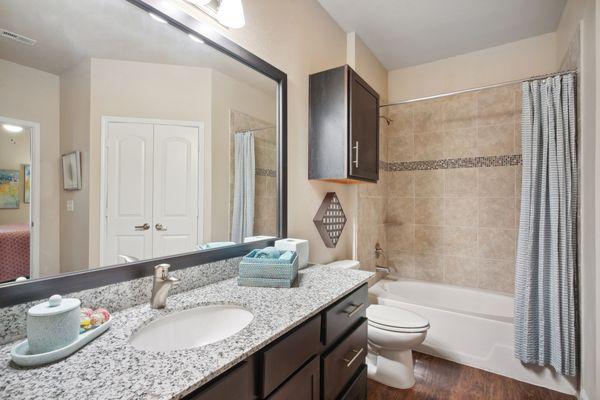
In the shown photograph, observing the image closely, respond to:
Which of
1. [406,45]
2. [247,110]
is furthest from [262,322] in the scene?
[406,45]

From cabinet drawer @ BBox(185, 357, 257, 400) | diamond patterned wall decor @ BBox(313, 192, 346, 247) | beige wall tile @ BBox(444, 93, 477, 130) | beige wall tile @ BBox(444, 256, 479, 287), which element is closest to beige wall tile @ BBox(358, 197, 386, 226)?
diamond patterned wall decor @ BBox(313, 192, 346, 247)

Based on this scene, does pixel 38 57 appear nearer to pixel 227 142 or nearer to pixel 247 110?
pixel 227 142

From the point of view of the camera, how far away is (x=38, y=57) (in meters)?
0.81

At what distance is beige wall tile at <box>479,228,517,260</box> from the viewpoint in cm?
255

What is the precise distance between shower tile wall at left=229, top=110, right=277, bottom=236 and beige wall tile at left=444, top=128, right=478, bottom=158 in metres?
2.03

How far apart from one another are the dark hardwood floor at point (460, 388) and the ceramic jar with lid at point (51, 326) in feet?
5.73

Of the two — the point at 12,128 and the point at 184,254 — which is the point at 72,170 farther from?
the point at 184,254

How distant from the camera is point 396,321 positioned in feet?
6.12

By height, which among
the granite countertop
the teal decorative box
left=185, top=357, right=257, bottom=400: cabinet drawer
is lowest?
left=185, top=357, right=257, bottom=400: cabinet drawer

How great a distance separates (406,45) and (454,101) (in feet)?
2.42

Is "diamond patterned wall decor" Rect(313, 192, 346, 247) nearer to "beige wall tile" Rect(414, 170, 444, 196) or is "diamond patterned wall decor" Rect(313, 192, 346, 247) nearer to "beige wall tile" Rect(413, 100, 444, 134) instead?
"beige wall tile" Rect(414, 170, 444, 196)

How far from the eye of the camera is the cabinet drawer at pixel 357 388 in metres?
1.22

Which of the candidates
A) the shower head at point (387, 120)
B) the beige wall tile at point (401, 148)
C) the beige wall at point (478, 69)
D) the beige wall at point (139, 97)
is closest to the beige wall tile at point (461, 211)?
the beige wall tile at point (401, 148)

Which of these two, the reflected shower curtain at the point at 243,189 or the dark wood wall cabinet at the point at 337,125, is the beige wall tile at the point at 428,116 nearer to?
the dark wood wall cabinet at the point at 337,125
